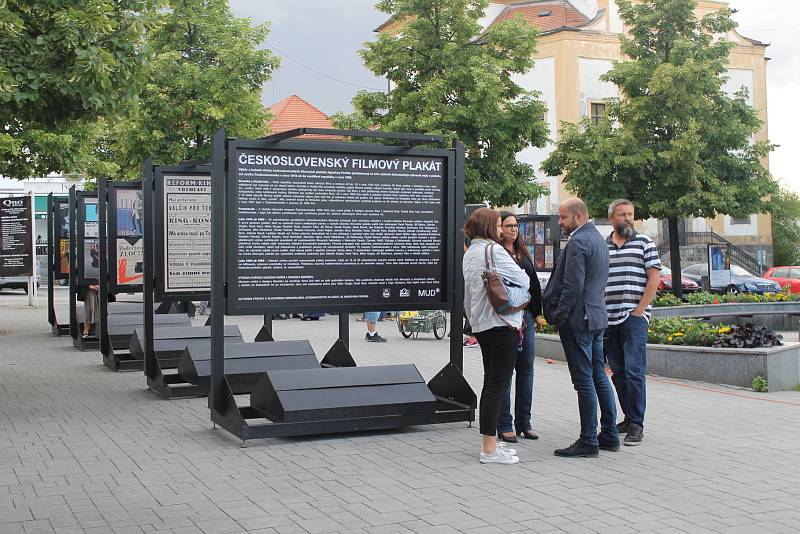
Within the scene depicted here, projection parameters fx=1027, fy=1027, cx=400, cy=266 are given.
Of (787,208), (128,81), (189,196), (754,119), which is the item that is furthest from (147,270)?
(787,208)

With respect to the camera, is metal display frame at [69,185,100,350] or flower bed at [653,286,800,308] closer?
metal display frame at [69,185,100,350]

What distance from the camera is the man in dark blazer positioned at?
7.66 meters

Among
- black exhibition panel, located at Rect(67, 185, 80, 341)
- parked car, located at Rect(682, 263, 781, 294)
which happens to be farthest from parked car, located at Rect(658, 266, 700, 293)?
black exhibition panel, located at Rect(67, 185, 80, 341)

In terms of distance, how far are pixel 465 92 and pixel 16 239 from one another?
1323 cm

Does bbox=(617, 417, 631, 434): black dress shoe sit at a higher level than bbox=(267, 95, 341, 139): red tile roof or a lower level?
lower

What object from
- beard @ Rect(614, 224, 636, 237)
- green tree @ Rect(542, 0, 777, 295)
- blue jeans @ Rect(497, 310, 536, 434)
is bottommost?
blue jeans @ Rect(497, 310, 536, 434)

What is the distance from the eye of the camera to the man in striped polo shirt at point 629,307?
8.18 m

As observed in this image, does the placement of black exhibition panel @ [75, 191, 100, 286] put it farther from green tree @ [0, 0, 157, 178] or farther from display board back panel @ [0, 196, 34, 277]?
display board back panel @ [0, 196, 34, 277]

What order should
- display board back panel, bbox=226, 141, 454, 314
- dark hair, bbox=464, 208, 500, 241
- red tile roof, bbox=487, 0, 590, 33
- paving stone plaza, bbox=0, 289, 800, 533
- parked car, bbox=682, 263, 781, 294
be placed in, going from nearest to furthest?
paving stone plaza, bbox=0, 289, 800, 533 < dark hair, bbox=464, 208, 500, 241 < display board back panel, bbox=226, 141, 454, 314 < parked car, bbox=682, 263, 781, 294 < red tile roof, bbox=487, 0, 590, 33

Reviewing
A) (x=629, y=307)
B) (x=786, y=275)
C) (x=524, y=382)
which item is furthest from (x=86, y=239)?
(x=786, y=275)

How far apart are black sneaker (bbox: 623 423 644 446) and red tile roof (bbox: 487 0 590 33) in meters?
42.9

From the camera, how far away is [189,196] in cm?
1176

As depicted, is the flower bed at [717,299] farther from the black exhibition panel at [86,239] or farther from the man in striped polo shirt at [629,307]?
the man in striped polo shirt at [629,307]

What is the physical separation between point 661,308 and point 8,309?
62.6 ft
